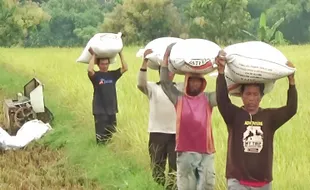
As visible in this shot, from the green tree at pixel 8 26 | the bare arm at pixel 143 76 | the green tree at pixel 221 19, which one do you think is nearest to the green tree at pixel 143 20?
the green tree at pixel 221 19

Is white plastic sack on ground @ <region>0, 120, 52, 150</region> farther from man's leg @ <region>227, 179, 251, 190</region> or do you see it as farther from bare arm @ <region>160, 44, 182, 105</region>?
man's leg @ <region>227, 179, 251, 190</region>

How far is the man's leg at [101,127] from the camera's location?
7.16 metres

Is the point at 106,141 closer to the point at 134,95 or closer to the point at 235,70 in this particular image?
the point at 134,95

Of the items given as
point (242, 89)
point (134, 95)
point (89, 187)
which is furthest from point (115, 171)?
point (134, 95)

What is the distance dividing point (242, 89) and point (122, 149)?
2718mm

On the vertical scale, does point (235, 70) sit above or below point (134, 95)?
above

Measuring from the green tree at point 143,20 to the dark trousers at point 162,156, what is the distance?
87.5 feet

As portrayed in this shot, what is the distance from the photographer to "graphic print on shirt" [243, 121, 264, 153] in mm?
4102

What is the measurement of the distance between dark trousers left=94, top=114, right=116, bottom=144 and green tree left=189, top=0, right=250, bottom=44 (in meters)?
24.4

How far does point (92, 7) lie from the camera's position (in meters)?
51.8

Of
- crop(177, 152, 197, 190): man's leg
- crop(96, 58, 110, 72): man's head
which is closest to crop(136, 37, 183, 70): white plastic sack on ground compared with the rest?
crop(177, 152, 197, 190): man's leg

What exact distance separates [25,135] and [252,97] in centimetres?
464

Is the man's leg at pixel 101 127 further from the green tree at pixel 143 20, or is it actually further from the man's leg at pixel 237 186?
the green tree at pixel 143 20

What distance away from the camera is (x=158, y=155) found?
5555 mm
